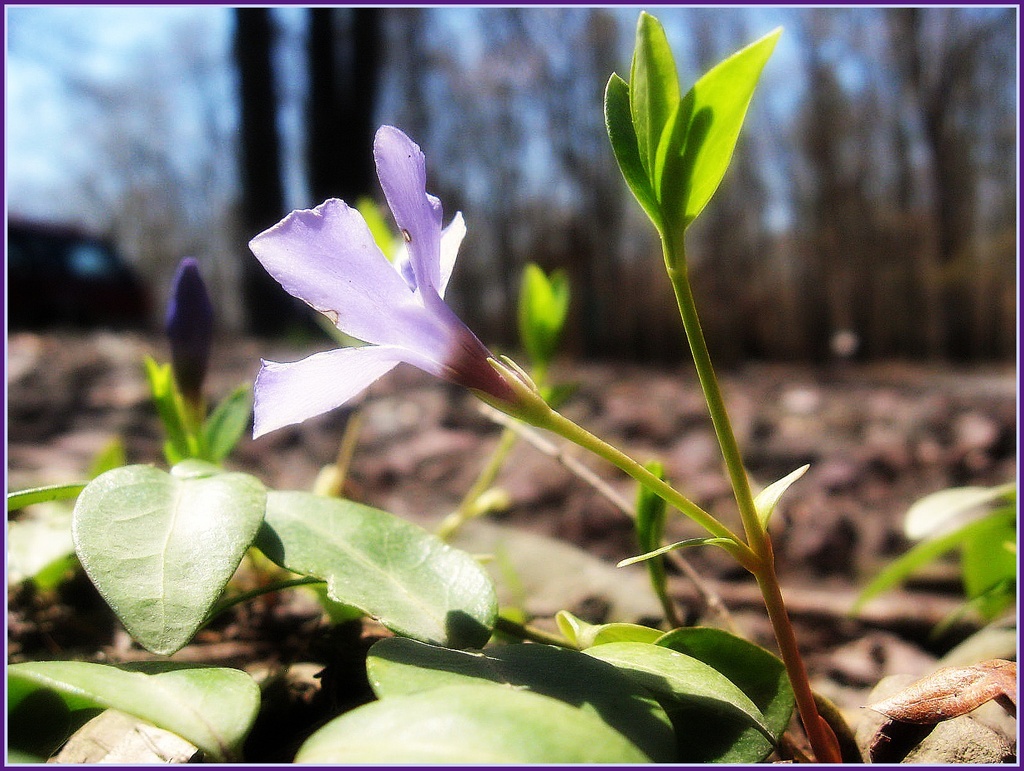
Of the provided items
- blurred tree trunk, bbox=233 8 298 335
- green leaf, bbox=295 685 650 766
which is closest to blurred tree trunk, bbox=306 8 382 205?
blurred tree trunk, bbox=233 8 298 335

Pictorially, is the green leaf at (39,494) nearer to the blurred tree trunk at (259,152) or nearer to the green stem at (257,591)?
the green stem at (257,591)

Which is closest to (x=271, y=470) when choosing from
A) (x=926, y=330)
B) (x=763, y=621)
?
(x=763, y=621)

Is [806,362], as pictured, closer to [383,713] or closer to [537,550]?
[537,550]

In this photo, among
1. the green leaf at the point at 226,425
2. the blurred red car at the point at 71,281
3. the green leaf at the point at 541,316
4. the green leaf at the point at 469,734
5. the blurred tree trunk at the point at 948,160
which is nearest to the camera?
the green leaf at the point at 469,734

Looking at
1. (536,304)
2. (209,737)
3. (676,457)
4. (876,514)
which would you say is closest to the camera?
(209,737)

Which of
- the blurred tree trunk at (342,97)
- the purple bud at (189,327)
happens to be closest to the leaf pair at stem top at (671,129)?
the purple bud at (189,327)

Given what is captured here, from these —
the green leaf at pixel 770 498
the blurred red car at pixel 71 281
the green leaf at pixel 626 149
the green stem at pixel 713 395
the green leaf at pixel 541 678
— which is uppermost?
the green leaf at pixel 626 149

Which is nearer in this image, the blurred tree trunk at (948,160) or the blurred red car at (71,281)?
the blurred tree trunk at (948,160)
